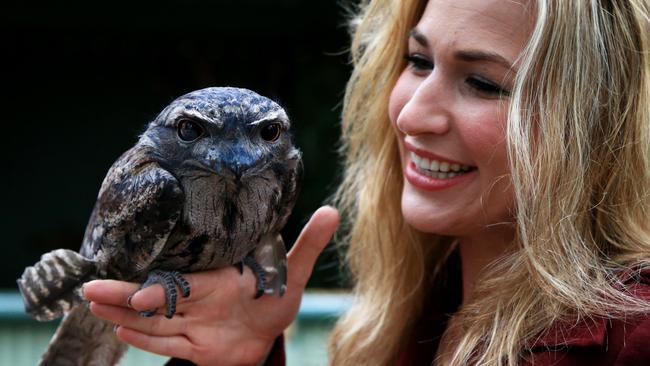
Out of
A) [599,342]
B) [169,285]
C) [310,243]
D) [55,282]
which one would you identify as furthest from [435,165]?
[55,282]

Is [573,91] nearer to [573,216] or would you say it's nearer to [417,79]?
[573,216]

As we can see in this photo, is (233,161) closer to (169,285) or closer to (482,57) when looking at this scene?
(169,285)

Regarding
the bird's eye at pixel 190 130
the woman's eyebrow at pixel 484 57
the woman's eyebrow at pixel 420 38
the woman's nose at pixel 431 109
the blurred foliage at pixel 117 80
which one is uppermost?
the woman's eyebrow at pixel 420 38

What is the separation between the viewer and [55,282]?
1.40 metres

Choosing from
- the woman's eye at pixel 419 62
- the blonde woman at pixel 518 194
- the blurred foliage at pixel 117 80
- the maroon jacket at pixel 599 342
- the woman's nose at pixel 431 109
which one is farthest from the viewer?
the blurred foliage at pixel 117 80

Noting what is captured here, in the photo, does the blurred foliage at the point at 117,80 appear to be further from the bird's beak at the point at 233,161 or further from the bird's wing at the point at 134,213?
the bird's beak at the point at 233,161

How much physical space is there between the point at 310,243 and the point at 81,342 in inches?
20.0

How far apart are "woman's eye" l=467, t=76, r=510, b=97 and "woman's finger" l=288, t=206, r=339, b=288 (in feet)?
1.33

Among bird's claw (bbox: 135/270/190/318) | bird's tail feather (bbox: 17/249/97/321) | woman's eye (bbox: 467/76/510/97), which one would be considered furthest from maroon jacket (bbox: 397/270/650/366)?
bird's tail feather (bbox: 17/249/97/321)

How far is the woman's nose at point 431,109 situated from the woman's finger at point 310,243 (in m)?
0.29

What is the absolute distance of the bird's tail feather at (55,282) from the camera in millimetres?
1396

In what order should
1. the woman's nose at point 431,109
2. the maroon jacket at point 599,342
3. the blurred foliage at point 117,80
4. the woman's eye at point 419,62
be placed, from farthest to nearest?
the blurred foliage at point 117,80 → the woman's eye at point 419,62 → the woman's nose at point 431,109 → the maroon jacket at point 599,342

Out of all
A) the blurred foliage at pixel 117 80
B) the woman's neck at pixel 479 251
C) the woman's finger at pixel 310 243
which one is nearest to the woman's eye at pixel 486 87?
the woman's neck at pixel 479 251

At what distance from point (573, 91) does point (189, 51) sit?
330 cm
